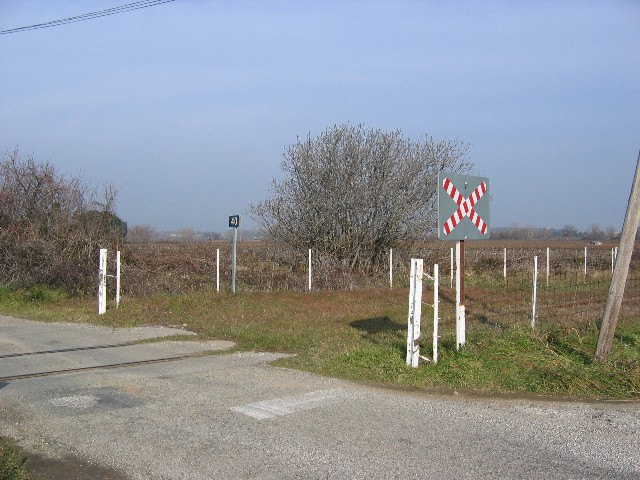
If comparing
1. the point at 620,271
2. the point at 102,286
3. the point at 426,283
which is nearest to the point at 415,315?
the point at 620,271

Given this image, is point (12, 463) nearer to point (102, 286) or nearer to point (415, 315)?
point (415, 315)

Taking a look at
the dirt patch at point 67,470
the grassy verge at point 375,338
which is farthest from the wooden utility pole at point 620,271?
the dirt patch at point 67,470

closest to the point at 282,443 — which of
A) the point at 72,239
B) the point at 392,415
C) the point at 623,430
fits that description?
the point at 392,415

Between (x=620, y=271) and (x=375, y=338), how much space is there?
14.8ft

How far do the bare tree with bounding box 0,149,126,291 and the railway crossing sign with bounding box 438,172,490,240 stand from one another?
12738 millimetres

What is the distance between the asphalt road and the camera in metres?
5.41

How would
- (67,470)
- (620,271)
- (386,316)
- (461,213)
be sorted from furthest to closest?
(386,316) < (461,213) < (620,271) < (67,470)

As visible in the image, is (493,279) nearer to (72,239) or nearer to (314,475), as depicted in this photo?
(72,239)

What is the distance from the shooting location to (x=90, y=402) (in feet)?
24.5

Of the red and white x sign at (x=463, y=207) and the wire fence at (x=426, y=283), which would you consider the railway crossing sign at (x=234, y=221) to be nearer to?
the wire fence at (x=426, y=283)

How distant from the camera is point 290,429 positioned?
6.44m

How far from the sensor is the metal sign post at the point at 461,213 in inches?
363

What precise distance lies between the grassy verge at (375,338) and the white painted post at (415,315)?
17cm

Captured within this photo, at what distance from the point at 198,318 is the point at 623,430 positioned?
33.3ft
